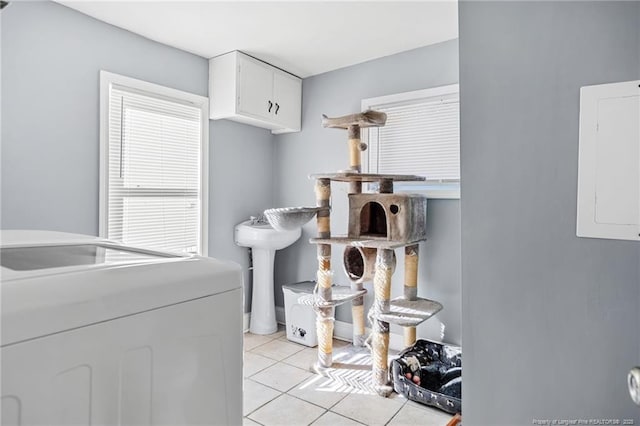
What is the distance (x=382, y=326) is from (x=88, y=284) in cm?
215

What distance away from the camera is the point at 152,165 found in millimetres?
2834

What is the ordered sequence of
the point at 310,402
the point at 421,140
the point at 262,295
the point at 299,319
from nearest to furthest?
the point at 310,402 → the point at 421,140 → the point at 299,319 → the point at 262,295

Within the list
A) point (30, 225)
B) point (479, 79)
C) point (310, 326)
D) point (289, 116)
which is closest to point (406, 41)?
point (289, 116)

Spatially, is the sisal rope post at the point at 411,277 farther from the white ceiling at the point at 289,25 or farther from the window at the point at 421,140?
the white ceiling at the point at 289,25

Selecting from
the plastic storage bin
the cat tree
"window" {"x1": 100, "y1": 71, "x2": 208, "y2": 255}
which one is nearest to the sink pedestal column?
the plastic storage bin

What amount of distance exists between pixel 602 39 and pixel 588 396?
37.5 inches

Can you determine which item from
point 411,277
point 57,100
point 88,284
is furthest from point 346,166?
point 88,284

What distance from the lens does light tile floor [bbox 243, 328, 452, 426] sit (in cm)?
210

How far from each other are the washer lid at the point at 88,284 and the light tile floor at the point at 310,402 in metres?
1.67

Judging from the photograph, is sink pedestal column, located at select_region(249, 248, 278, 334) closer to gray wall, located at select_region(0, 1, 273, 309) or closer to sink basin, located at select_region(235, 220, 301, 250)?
sink basin, located at select_region(235, 220, 301, 250)

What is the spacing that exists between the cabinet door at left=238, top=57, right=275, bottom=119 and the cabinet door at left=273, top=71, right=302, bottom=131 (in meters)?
0.08

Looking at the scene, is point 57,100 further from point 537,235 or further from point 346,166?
point 537,235

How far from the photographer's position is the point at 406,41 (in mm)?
2832

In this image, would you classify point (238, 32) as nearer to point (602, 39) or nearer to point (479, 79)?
point (479, 79)
